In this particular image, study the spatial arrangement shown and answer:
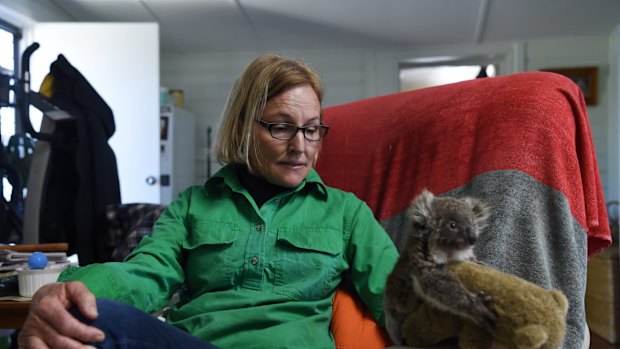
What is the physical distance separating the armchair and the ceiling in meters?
2.65

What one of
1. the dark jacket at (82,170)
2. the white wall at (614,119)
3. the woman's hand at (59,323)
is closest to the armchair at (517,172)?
the woman's hand at (59,323)

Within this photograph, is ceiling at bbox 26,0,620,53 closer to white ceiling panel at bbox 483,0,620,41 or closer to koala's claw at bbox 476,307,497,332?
white ceiling panel at bbox 483,0,620,41

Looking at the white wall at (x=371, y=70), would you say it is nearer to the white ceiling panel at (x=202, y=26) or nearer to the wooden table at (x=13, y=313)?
the white ceiling panel at (x=202, y=26)

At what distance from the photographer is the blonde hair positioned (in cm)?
111

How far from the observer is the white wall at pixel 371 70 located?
4.54 m

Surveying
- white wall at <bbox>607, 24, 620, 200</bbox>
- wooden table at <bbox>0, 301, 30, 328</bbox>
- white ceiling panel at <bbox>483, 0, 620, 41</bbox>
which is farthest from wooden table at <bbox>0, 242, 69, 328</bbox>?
white wall at <bbox>607, 24, 620, 200</bbox>

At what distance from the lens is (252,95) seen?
1119mm

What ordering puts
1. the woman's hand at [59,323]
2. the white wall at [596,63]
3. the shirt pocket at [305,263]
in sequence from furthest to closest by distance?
the white wall at [596,63] < the shirt pocket at [305,263] < the woman's hand at [59,323]

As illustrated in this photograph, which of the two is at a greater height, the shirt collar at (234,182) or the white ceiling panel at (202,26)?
the white ceiling panel at (202,26)

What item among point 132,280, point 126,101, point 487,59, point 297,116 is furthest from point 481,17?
point 132,280

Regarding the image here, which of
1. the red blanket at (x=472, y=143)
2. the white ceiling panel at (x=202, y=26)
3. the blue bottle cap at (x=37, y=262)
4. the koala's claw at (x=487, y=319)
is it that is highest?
the white ceiling panel at (x=202, y=26)

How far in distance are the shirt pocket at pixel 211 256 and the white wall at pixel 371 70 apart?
3365mm

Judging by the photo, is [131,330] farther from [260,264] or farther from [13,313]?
[13,313]

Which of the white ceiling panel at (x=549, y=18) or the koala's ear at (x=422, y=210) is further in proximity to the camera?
the white ceiling panel at (x=549, y=18)
